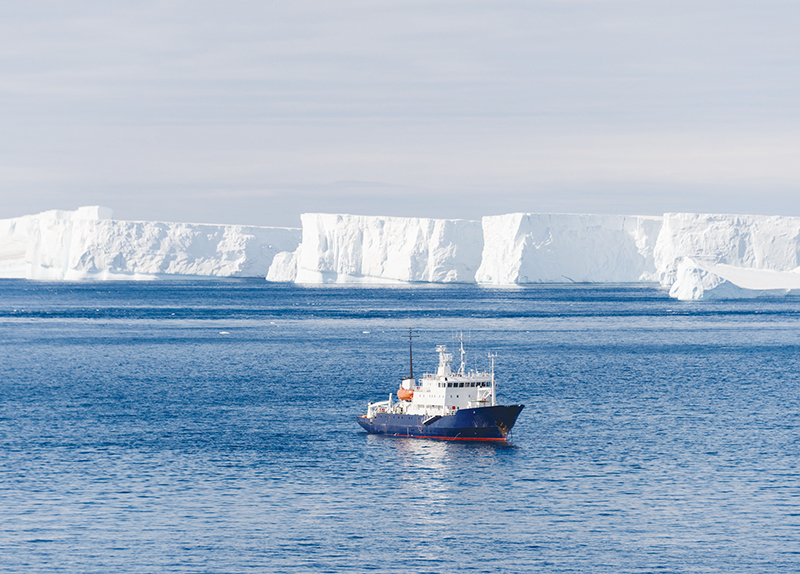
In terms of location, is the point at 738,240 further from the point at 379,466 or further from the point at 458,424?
the point at 379,466

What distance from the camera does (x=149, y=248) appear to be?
7146 inches

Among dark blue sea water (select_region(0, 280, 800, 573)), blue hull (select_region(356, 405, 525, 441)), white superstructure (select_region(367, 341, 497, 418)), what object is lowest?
dark blue sea water (select_region(0, 280, 800, 573))

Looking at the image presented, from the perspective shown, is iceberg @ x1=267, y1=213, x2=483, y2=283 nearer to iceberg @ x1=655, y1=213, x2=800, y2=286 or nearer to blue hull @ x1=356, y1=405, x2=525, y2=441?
iceberg @ x1=655, y1=213, x2=800, y2=286

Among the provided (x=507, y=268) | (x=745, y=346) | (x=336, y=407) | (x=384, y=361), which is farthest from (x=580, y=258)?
(x=336, y=407)

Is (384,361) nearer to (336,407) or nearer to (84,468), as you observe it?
(336,407)

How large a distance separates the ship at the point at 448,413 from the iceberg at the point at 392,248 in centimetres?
11116

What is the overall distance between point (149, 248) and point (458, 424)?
154634 mm

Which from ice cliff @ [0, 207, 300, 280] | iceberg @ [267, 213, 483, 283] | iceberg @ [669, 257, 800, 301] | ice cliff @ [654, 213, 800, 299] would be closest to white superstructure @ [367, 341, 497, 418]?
iceberg @ [669, 257, 800, 301]

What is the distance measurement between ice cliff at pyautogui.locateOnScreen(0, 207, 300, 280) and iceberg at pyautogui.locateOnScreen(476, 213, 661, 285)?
53183 mm

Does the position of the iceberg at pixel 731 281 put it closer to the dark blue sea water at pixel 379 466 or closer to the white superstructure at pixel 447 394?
the dark blue sea water at pixel 379 466

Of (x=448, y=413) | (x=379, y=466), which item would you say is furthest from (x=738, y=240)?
(x=379, y=466)

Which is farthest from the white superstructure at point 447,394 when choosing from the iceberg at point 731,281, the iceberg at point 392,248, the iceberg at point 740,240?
the iceberg at point 392,248

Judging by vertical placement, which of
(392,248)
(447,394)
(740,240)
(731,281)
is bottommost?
(447,394)

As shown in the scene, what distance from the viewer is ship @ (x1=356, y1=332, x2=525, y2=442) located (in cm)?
3356
